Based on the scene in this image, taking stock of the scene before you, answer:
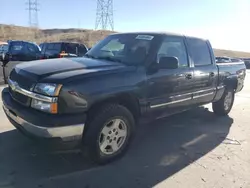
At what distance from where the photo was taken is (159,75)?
167 inches

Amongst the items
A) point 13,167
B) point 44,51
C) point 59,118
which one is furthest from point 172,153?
point 44,51

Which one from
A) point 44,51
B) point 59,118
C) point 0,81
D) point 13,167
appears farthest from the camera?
point 44,51

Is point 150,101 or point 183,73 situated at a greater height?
point 183,73

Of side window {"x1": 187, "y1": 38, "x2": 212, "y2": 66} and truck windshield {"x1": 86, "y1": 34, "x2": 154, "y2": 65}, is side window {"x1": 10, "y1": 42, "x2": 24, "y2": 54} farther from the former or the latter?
side window {"x1": 187, "y1": 38, "x2": 212, "y2": 66}

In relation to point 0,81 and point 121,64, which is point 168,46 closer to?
point 121,64

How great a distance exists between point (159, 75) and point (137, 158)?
127 cm

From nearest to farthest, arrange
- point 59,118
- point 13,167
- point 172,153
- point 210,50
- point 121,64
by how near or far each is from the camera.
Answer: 1. point 59,118
2. point 13,167
3. point 121,64
4. point 172,153
5. point 210,50

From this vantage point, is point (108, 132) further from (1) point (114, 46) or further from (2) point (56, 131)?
(1) point (114, 46)

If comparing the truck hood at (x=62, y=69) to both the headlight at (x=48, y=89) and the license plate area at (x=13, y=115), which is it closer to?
the headlight at (x=48, y=89)

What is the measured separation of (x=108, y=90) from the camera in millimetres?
3539

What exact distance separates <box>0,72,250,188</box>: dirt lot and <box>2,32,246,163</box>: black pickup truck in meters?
0.33

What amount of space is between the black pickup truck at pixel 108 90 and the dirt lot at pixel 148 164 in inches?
13.0

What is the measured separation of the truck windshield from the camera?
14.0ft

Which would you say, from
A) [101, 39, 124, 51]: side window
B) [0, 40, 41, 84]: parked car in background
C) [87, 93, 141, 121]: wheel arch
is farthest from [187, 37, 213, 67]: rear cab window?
[0, 40, 41, 84]: parked car in background
